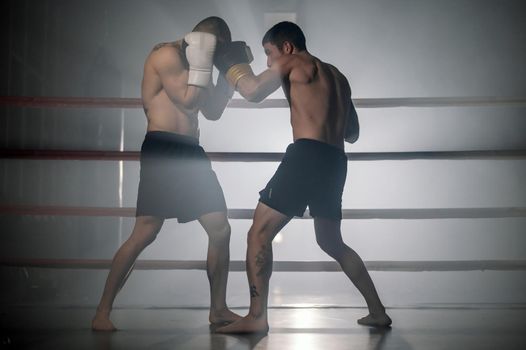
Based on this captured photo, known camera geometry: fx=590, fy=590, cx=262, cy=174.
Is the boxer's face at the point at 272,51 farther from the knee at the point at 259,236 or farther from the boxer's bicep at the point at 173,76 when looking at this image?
the knee at the point at 259,236

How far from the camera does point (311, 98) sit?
1.94 m


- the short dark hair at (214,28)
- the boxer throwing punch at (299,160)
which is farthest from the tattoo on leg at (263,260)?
the short dark hair at (214,28)

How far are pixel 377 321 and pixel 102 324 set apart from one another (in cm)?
92

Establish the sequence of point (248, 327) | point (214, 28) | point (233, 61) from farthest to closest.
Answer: point (214, 28) → point (233, 61) → point (248, 327)

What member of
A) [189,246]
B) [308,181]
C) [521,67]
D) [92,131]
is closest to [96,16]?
[92,131]

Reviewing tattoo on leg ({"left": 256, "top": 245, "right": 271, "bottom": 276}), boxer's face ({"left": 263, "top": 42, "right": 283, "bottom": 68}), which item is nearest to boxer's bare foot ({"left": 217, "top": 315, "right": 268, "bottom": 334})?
tattoo on leg ({"left": 256, "top": 245, "right": 271, "bottom": 276})

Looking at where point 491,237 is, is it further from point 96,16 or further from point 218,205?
point 96,16

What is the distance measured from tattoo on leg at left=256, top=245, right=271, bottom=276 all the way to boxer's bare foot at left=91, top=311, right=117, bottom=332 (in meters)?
0.50

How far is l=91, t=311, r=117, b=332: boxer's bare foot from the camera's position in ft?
6.20

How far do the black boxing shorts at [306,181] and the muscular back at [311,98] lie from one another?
0.04 m

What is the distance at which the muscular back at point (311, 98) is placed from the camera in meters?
1.93

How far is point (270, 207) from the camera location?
6.19ft

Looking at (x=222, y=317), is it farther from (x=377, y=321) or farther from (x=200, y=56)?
(x=200, y=56)

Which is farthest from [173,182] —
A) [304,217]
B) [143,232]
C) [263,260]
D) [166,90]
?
[304,217]
